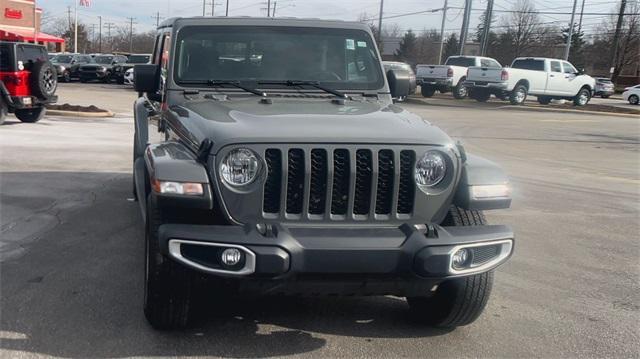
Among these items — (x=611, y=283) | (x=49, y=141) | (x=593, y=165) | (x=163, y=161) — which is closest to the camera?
(x=163, y=161)

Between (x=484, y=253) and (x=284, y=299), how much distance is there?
1527 millimetres

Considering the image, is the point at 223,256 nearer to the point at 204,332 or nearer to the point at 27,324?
the point at 204,332

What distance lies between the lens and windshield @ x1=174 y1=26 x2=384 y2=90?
463cm

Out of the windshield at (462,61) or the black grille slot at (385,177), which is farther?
the windshield at (462,61)

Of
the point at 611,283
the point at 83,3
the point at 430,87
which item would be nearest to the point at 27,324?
the point at 611,283

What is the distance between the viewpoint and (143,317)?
3887mm

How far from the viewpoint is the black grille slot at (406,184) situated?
3363 millimetres

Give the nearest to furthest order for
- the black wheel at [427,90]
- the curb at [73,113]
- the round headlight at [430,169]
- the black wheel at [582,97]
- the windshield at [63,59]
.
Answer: the round headlight at [430,169]
the curb at [73,113]
the black wheel at [582,97]
the black wheel at [427,90]
the windshield at [63,59]

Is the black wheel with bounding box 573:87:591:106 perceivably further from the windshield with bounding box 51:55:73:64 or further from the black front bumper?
the black front bumper

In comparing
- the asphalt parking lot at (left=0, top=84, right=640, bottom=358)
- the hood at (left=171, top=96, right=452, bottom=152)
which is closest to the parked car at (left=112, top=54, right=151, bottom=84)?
the asphalt parking lot at (left=0, top=84, right=640, bottom=358)

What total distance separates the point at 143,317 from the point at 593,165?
10.4 m

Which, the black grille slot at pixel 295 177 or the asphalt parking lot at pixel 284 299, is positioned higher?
the black grille slot at pixel 295 177

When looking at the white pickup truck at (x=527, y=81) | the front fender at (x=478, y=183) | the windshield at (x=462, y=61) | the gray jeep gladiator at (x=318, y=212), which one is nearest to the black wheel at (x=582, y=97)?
the white pickup truck at (x=527, y=81)

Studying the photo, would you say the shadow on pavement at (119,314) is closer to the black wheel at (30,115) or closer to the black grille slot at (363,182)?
the black grille slot at (363,182)
